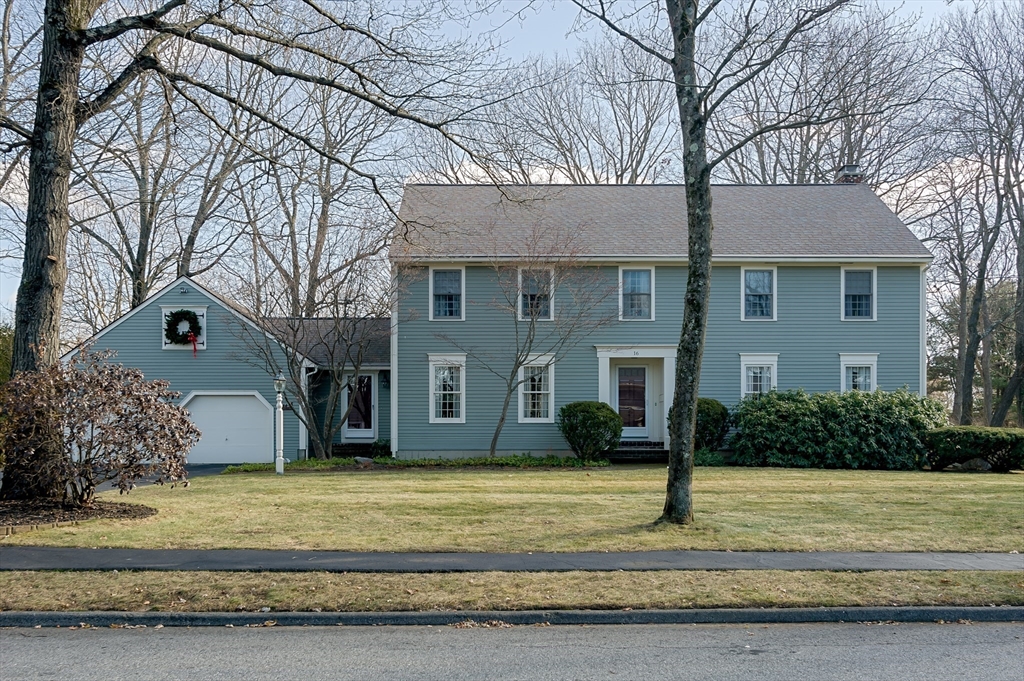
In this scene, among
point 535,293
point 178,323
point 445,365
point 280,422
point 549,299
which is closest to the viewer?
point 280,422

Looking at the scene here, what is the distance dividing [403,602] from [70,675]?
2.81 meters

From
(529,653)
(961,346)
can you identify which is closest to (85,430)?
(529,653)

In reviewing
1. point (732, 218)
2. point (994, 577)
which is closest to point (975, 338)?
point (732, 218)

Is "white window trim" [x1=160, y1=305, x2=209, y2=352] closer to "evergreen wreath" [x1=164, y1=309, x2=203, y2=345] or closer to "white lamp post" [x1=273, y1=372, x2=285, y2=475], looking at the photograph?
"evergreen wreath" [x1=164, y1=309, x2=203, y2=345]

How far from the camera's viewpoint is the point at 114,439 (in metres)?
11.8

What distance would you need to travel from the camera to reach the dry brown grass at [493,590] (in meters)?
8.01

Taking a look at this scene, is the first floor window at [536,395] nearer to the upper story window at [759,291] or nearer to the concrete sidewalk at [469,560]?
the upper story window at [759,291]

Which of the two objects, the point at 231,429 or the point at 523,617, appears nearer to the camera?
the point at 523,617

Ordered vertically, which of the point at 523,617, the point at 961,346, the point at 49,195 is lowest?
the point at 523,617

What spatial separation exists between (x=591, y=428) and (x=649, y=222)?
22.4 ft

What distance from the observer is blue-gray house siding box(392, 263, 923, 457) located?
78.7 feet

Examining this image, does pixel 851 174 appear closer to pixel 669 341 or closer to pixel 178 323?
pixel 669 341

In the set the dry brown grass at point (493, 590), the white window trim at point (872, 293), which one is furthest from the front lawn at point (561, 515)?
the white window trim at point (872, 293)

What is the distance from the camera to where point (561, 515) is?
12945mm
